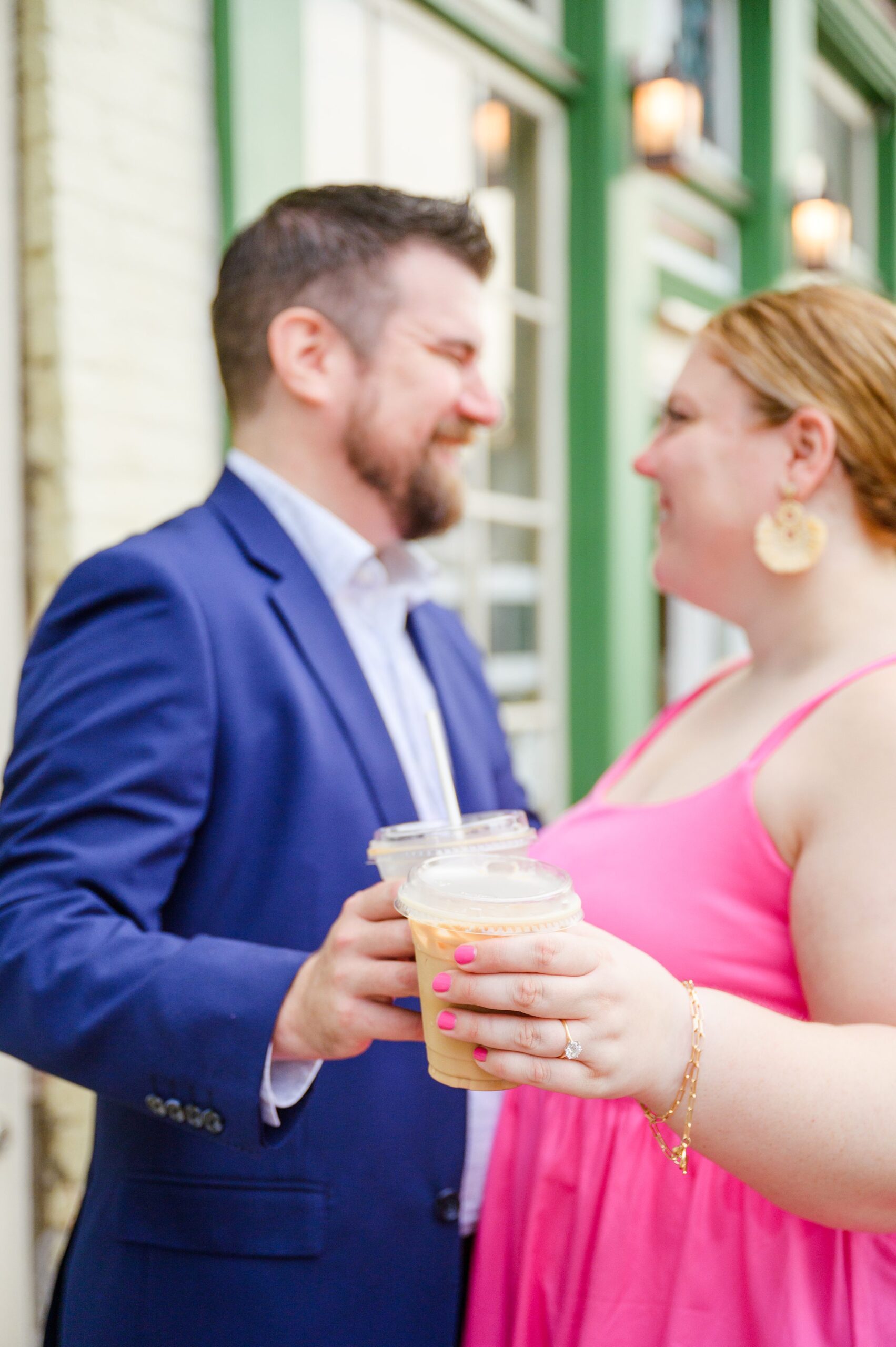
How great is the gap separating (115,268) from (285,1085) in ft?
6.10

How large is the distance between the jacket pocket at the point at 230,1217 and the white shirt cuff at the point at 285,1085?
308 mm

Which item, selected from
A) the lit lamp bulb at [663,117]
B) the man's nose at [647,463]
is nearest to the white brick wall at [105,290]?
the man's nose at [647,463]

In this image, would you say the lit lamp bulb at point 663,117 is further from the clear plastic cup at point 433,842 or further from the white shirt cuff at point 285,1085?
the white shirt cuff at point 285,1085

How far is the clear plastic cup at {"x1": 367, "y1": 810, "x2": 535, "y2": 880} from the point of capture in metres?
1.11

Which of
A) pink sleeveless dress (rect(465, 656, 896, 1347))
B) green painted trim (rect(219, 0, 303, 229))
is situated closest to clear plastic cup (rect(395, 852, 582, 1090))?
pink sleeveless dress (rect(465, 656, 896, 1347))

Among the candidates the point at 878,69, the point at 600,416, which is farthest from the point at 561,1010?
the point at 878,69

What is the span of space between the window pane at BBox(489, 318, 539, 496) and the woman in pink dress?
2601 millimetres

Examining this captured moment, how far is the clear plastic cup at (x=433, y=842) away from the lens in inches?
43.8

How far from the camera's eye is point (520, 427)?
14.5 ft

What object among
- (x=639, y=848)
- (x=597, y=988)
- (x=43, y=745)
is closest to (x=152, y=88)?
(x=43, y=745)

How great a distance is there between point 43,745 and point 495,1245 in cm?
92

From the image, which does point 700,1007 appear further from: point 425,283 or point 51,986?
point 425,283

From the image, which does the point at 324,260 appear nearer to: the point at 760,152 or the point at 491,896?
the point at 491,896

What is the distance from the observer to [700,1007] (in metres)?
1.00
